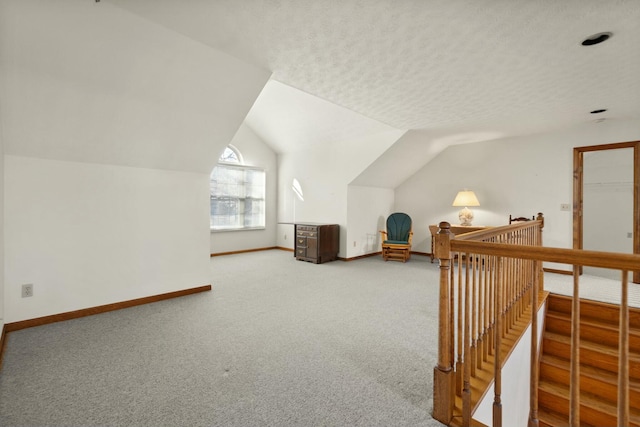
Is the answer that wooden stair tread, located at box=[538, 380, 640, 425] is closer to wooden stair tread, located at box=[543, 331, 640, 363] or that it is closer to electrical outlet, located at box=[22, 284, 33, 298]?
wooden stair tread, located at box=[543, 331, 640, 363]

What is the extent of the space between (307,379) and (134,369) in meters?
1.20

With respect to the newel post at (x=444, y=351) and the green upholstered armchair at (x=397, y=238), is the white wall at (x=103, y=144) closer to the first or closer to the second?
the newel post at (x=444, y=351)

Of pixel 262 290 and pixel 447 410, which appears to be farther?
pixel 262 290

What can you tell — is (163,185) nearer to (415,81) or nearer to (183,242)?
(183,242)

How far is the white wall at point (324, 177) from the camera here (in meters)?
→ 5.70

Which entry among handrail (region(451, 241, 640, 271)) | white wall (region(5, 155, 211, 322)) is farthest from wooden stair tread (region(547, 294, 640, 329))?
white wall (region(5, 155, 211, 322))

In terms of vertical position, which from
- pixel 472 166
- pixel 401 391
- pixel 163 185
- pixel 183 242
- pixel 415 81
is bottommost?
pixel 401 391

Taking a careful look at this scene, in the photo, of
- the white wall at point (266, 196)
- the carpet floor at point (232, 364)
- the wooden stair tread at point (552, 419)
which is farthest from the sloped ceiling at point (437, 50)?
the white wall at point (266, 196)

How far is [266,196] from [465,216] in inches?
177

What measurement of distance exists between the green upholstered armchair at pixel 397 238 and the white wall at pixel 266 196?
2.89 metres

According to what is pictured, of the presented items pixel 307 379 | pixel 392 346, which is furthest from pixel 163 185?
pixel 392 346

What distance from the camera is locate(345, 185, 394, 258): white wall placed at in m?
6.13

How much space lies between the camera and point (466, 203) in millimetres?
5559

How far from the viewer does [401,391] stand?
1.87 metres
